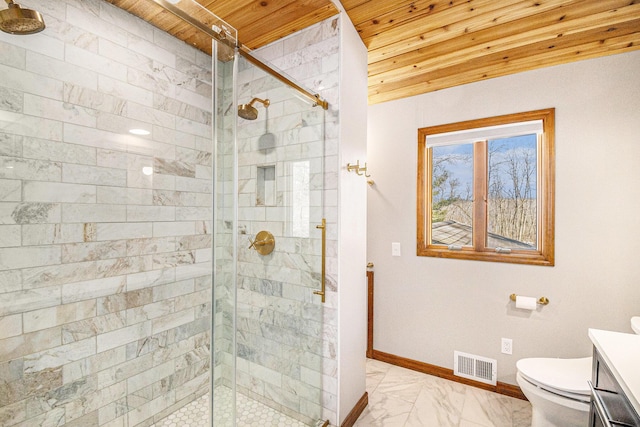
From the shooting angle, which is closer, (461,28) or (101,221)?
(101,221)

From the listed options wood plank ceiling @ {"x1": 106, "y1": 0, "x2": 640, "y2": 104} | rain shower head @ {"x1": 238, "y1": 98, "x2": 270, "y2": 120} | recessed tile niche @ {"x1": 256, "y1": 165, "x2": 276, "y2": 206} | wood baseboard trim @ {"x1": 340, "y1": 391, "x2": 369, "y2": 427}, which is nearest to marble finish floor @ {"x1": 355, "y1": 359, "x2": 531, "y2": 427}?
wood baseboard trim @ {"x1": 340, "y1": 391, "x2": 369, "y2": 427}

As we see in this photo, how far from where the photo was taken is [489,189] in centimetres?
247

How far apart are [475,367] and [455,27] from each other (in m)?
2.40

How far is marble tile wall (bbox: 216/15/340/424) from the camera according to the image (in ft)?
4.58

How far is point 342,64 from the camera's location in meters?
1.77

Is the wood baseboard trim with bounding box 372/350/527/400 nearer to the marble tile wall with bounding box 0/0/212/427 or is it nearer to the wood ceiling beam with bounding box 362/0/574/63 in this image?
the marble tile wall with bounding box 0/0/212/427

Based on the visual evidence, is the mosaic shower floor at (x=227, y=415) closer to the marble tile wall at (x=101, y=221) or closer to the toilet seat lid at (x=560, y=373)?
the marble tile wall at (x=101, y=221)

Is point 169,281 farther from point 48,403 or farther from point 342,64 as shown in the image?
point 342,64

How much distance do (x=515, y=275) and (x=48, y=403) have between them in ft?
9.46

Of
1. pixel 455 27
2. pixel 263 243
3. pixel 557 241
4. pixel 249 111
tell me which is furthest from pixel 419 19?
pixel 557 241

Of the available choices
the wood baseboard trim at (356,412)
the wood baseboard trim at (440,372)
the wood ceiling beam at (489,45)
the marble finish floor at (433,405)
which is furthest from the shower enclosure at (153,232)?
the wood baseboard trim at (440,372)

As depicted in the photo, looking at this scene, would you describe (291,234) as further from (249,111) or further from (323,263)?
(249,111)

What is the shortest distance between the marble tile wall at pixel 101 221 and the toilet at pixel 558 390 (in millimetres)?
1930

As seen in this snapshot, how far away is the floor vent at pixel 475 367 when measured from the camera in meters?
2.32
